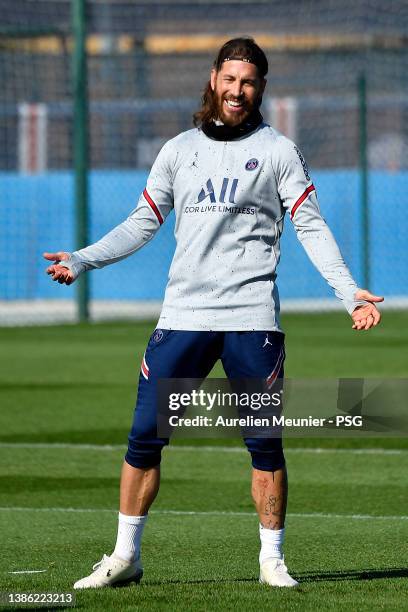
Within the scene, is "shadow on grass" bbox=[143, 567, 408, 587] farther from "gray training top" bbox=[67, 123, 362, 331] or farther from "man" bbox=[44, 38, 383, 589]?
"gray training top" bbox=[67, 123, 362, 331]

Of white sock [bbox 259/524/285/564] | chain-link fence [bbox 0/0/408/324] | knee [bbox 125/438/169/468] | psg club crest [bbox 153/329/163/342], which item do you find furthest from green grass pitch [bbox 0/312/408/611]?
chain-link fence [bbox 0/0/408/324]

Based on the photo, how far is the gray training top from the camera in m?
6.20

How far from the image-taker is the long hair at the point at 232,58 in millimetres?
6227

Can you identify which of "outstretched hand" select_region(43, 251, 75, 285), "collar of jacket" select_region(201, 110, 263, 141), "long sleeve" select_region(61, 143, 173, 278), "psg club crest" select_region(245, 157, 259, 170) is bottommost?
"outstretched hand" select_region(43, 251, 75, 285)

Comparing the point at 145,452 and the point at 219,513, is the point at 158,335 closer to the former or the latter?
the point at 145,452

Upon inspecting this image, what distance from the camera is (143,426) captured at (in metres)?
6.21

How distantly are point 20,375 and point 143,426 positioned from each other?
8.65 m

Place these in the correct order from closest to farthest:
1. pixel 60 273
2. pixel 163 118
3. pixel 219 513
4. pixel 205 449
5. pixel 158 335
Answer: pixel 60 273
pixel 158 335
pixel 219 513
pixel 205 449
pixel 163 118

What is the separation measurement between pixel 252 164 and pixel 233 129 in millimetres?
168

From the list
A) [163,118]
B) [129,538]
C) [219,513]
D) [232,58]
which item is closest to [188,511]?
[219,513]

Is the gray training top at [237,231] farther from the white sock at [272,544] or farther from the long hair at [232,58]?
the white sock at [272,544]

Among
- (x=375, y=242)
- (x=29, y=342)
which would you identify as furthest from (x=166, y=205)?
(x=375, y=242)

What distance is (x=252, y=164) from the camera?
6.21 metres

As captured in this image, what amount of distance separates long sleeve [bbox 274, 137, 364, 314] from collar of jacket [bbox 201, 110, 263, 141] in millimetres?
126
